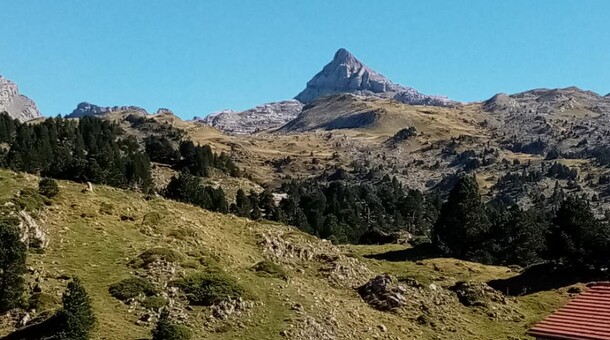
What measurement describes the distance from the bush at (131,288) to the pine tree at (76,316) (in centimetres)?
702

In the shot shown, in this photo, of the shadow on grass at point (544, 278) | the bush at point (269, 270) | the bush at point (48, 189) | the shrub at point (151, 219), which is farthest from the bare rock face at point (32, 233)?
the shadow on grass at point (544, 278)

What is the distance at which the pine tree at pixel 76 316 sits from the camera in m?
34.6

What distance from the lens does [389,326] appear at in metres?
53.9

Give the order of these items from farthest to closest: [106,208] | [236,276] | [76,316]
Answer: [106,208], [236,276], [76,316]

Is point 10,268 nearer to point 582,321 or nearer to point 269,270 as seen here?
point 269,270

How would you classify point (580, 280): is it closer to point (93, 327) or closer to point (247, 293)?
point (247, 293)

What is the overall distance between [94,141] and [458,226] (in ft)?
395

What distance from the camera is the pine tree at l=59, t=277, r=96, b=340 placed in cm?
3456

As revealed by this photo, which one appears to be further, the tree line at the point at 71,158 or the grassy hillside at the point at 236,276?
the tree line at the point at 71,158

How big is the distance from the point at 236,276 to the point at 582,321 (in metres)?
34.0

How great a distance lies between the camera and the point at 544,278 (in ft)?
275

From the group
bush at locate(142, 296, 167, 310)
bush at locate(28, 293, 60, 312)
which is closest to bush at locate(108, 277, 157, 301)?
bush at locate(142, 296, 167, 310)

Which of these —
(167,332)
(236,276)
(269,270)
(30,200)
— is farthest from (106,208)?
(167,332)

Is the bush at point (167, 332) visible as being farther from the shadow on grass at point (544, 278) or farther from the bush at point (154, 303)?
the shadow on grass at point (544, 278)
